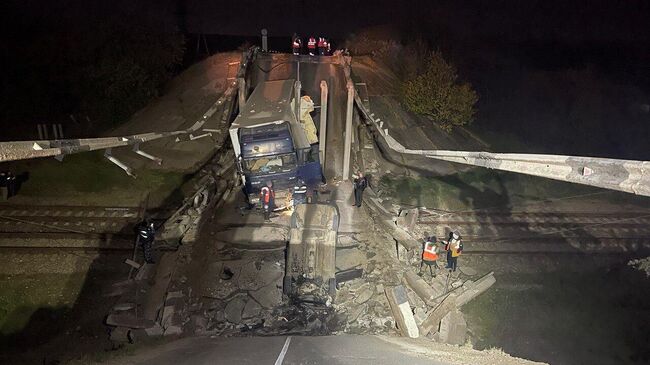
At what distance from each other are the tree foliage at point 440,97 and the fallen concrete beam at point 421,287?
15429mm

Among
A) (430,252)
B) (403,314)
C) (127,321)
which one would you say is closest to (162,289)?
(127,321)

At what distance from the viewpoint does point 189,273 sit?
11.3m

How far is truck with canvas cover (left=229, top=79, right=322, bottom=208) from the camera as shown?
1296cm

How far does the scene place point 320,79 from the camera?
76.9 feet

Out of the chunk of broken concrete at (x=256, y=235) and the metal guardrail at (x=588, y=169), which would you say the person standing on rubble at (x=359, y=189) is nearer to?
the chunk of broken concrete at (x=256, y=235)

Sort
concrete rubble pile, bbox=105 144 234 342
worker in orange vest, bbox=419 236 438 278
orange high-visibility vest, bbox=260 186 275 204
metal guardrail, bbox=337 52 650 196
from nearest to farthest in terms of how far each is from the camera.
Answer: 1. metal guardrail, bbox=337 52 650 196
2. concrete rubble pile, bbox=105 144 234 342
3. worker in orange vest, bbox=419 236 438 278
4. orange high-visibility vest, bbox=260 186 275 204

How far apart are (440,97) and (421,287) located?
16.1 meters

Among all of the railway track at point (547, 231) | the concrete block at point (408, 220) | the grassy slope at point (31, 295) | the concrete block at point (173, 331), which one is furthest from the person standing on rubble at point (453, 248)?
the grassy slope at point (31, 295)

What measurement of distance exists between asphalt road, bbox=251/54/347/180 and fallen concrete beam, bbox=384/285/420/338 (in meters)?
7.57

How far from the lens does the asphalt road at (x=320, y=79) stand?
17.7 metres

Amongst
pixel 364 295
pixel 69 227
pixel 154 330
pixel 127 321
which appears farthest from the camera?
pixel 69 227

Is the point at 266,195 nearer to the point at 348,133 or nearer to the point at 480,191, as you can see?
the point at 348,133

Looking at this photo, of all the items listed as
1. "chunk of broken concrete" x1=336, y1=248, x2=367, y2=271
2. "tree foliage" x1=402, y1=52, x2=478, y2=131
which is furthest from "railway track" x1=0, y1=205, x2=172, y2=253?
"tree foliage" x1=402, y1=52, x2=478, y2=131

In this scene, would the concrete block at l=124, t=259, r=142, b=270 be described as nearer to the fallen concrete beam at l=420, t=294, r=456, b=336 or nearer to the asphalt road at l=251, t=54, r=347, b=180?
the asphalt road at l=251, t=54, r=347, b=180
